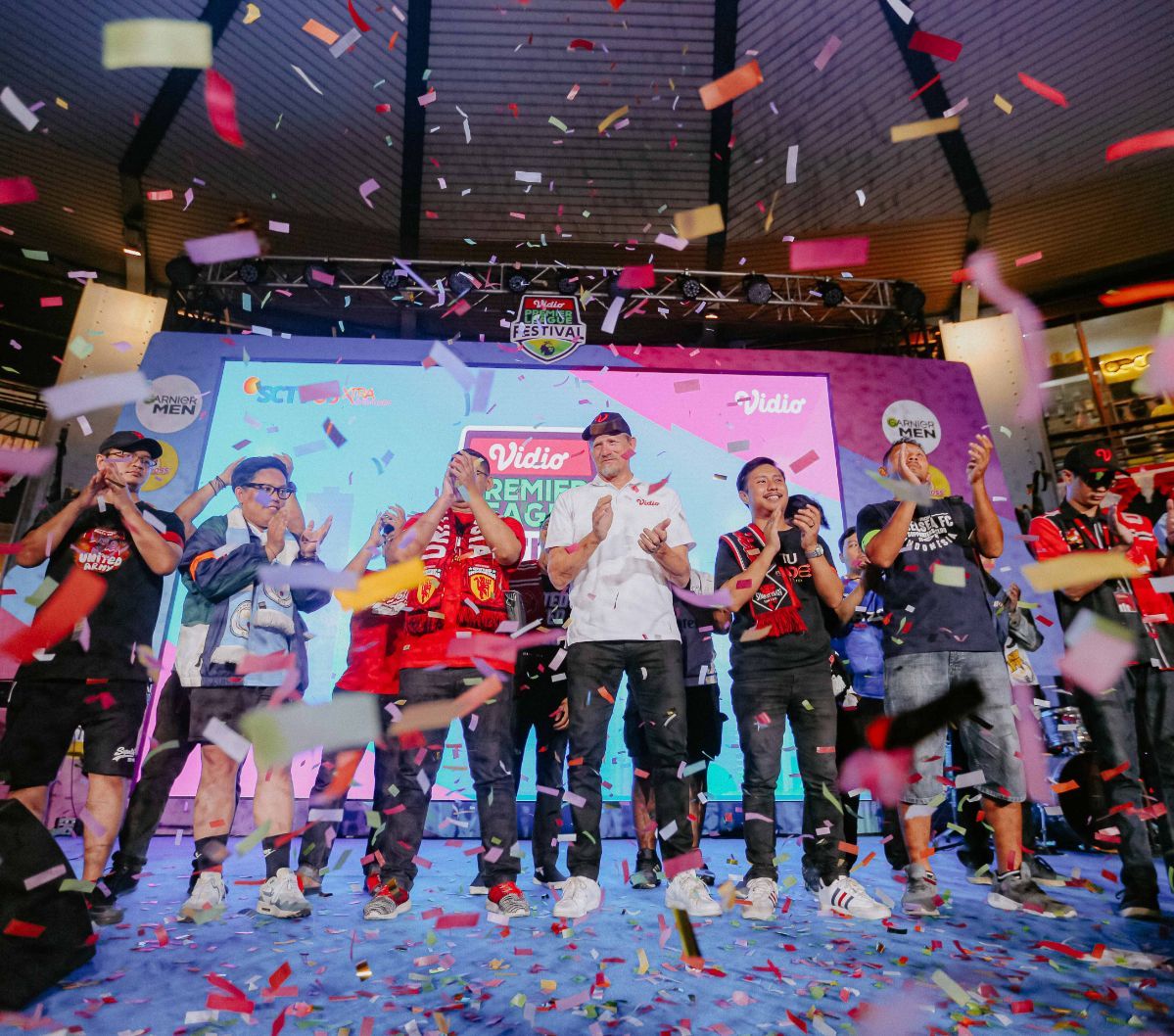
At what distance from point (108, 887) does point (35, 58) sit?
668 cm

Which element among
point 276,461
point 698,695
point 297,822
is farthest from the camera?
point 297,822

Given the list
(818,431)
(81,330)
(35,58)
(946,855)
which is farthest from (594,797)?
(35,58)

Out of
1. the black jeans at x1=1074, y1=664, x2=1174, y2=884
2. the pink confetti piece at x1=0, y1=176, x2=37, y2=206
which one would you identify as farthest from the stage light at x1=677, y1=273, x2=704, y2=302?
the pink confetti piece at x1=0, y1=176, x2=37, y2=206

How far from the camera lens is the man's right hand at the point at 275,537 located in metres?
2.60

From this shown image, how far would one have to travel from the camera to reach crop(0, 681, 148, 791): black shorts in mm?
2209

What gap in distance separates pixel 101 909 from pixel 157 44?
281 inches

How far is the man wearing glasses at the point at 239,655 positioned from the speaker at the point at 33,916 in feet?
1.80

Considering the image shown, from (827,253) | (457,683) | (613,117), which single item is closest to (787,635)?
(457,683)

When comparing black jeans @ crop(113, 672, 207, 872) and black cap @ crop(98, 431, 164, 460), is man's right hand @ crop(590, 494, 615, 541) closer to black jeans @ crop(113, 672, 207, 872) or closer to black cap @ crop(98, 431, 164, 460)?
black cap @ crop(98, 431, 164, 460)

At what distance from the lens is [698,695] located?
3.36 m

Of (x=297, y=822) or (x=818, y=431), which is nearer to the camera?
(x=297, y=822)

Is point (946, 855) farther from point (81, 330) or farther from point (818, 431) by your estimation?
point (81, 330)

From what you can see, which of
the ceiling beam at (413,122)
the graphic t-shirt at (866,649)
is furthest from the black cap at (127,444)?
the ceiling beam at (413,122)

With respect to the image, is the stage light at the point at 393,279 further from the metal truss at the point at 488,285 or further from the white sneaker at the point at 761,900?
the white sneaker at the point at 761,900
